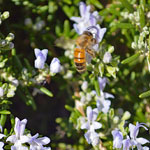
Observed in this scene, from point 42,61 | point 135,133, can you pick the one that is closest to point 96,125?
point 135,133

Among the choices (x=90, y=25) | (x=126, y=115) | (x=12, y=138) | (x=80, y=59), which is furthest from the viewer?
(x=126, y=115)

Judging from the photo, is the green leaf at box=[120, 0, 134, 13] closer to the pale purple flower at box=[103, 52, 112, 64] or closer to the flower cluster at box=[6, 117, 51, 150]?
the pale purple flower at box=[103, 52, 112, 64]

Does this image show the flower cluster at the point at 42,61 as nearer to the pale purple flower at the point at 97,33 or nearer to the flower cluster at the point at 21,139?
the pale purple flower at the point at 97,33

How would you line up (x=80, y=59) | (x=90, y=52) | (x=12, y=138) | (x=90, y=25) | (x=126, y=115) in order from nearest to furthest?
(x=12, y=138) → (x=80, y=59) → (x=90, y=52) → (x=90, y=25) → (x=126, y=115)

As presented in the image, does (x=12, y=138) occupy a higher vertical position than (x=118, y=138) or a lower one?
higher

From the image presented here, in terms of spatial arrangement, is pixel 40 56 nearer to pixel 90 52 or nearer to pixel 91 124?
pixel 90 52

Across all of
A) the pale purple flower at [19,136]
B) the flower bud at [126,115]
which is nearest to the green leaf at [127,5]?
the flower bud at [126,115]

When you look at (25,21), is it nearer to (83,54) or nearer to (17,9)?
(17,9)

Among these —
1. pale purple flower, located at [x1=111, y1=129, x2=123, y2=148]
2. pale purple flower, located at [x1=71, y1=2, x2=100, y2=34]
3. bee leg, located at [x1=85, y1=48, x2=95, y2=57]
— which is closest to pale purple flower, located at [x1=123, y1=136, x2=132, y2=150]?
pale purple flower, located at [x1=111, y1=129, x2=123, y2=148]
